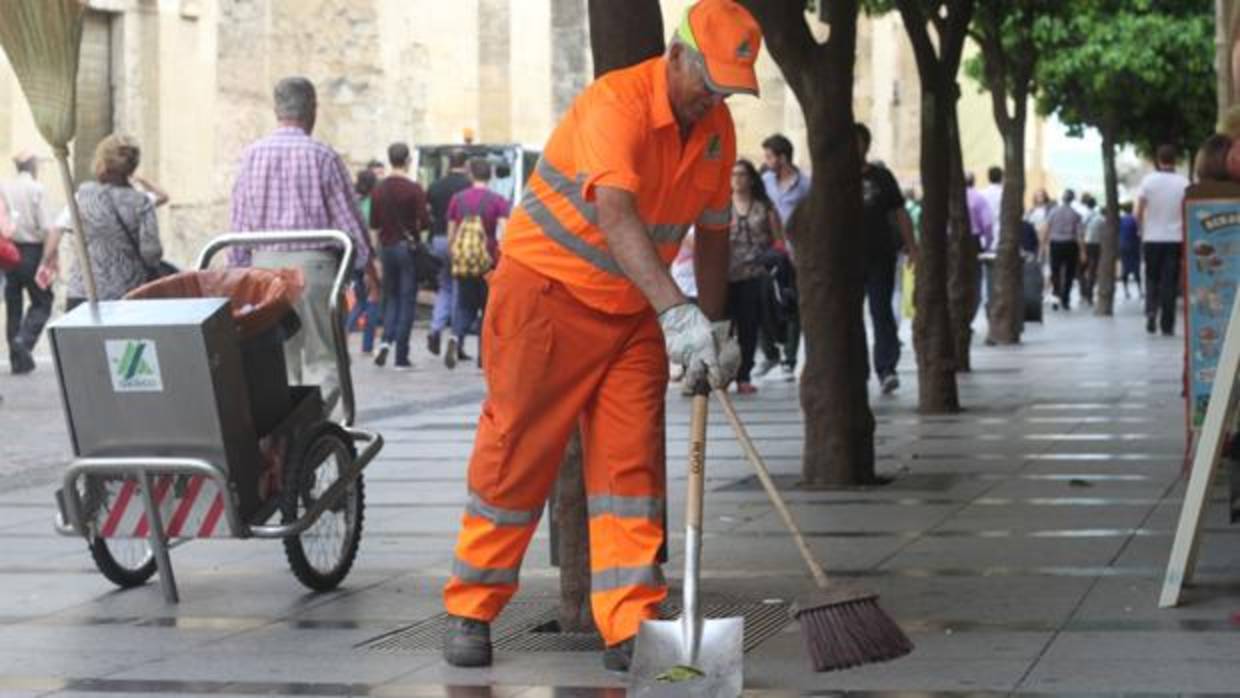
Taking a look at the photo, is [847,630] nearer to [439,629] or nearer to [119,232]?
[439,629]

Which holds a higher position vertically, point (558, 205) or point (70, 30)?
point (70, 30)

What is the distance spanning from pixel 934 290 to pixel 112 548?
9135 millimetres

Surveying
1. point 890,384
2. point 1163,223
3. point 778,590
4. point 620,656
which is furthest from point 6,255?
point 620,656

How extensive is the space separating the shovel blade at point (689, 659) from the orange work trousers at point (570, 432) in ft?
1.30

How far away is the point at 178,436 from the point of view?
929 cm

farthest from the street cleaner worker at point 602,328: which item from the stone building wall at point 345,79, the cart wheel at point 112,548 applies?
the stone building wall at point 345,79

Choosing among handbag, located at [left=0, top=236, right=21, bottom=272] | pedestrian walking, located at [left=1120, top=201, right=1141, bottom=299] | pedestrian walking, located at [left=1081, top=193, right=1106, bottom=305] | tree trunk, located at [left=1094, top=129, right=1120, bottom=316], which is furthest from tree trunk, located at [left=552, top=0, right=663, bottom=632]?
pedestrian walking, located at [left=1120, top=201, right=1141, bottom=299]

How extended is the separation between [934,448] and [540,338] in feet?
25.1

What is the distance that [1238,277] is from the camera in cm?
1238

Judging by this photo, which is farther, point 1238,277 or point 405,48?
point 405,48

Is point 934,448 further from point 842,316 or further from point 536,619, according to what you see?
point 536,619

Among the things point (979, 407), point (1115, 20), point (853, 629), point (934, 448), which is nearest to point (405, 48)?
point (1115, 20)

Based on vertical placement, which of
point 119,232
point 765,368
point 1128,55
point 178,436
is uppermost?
point 1128,55

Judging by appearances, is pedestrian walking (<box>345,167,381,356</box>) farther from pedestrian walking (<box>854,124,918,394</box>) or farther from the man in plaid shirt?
the man in plaid shirt
